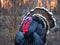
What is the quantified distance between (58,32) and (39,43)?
4.80 m

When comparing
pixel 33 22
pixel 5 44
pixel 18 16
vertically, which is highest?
pixel 33 22

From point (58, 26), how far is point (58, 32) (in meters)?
0.34

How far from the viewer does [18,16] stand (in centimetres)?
719

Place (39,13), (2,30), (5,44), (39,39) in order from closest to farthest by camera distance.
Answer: (39,39)
(39,13)
(5,44)
(2,30)

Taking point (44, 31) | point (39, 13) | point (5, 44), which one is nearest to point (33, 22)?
point (44, 31)

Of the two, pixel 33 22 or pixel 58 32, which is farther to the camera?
pixel 58 32

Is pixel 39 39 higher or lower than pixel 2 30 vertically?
higher

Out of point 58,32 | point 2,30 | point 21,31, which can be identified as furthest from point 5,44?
point 21,31

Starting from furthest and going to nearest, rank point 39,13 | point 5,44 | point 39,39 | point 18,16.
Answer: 1. point 5,44
2. point 18,16
3. point 39,13
4. point 39,39

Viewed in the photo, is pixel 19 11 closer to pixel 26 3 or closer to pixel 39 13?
pixel 26 3

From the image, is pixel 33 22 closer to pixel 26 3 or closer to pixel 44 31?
pixel 44 31

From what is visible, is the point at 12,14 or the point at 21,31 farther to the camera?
the point at 12,14

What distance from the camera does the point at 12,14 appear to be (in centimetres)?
727

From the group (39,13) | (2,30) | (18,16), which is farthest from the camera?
→ (2,30)
